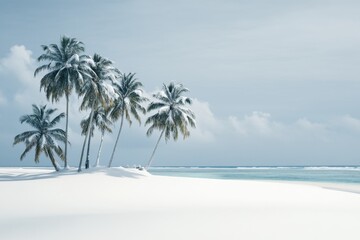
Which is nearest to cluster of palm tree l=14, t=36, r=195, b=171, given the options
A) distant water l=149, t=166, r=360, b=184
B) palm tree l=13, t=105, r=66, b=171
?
palm tree l=13, t=105, r=66, b=171

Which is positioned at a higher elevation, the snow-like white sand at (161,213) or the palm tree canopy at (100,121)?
the palm tree canopy at (100,121)

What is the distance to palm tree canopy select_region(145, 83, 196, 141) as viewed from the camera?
45.8 meters

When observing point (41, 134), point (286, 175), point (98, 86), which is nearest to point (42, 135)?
point (41, 134)

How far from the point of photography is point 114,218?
49.0ft

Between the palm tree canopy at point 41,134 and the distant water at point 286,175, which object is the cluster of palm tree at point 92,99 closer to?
the palm tree canopy at point 41,134

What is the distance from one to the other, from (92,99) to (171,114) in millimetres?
10630

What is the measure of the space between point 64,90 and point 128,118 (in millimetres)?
9335

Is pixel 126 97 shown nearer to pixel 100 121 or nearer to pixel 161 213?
pixel 100 121

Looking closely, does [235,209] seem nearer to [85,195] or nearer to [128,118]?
[85,195]

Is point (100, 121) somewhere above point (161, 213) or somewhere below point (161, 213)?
above

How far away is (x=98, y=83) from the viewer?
39125 mm

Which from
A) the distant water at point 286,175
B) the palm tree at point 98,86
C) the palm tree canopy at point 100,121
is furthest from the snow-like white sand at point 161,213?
the distant water at point 286,175

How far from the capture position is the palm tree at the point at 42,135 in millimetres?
42750

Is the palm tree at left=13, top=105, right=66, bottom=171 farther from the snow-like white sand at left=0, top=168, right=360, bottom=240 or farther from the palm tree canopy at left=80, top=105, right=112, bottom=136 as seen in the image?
the snow-like white sand at left=0, top=168, right=360, bottom=240
